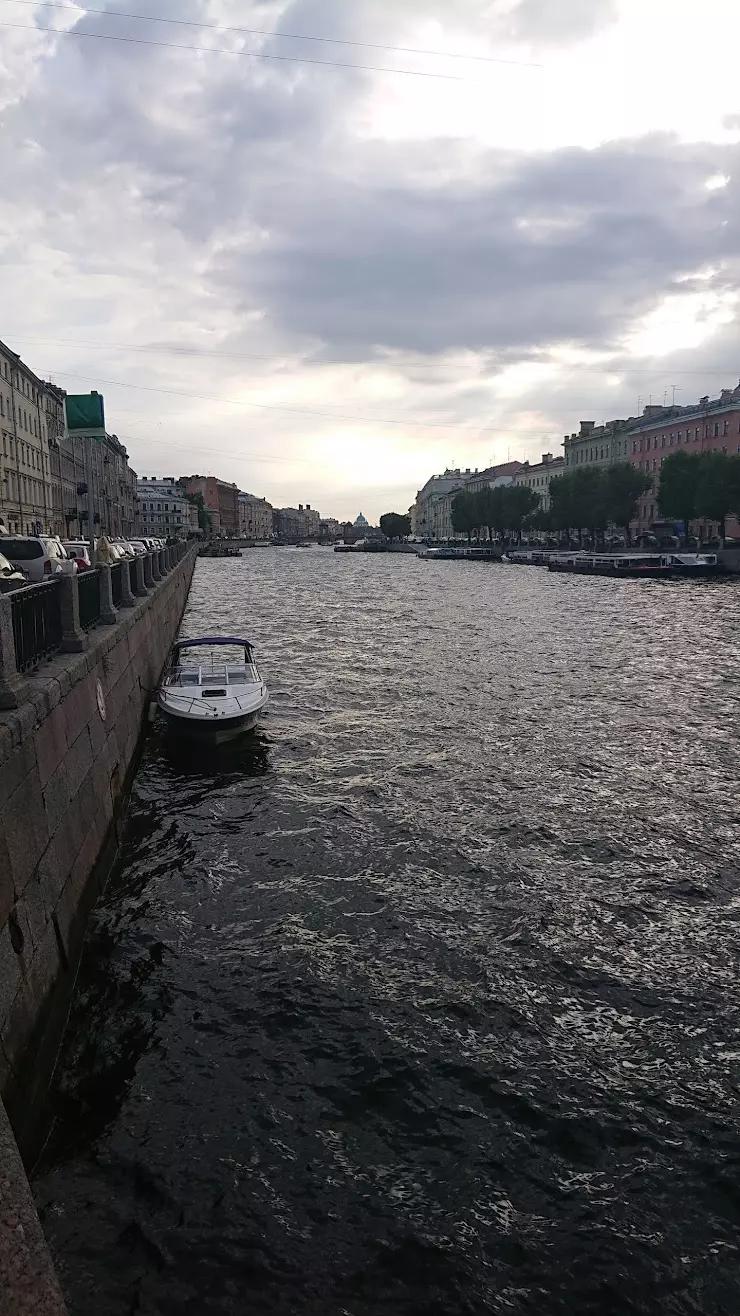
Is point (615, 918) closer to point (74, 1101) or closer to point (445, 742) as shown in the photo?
point (74, 1101)

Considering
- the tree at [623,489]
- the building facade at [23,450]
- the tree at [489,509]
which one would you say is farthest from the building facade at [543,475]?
the building facade at [23,450]

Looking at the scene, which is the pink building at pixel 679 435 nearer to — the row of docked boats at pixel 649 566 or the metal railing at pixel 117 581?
the row of docked boats at pixel 649 566

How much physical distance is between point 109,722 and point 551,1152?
8.48m

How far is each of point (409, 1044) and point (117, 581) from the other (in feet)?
50.4

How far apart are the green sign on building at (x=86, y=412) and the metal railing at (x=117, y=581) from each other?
3911 mm

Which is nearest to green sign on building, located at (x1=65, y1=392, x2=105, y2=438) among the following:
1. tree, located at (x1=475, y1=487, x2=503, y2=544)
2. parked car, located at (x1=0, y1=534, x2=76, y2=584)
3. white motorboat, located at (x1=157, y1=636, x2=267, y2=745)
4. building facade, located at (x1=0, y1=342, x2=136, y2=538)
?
parked car, located at (x1=0, y1=534, x2=76, y2=584)

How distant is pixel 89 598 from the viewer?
46.2ft

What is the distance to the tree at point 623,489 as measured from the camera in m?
96.4

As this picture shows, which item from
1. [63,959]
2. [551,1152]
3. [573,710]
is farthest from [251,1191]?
[573,710]

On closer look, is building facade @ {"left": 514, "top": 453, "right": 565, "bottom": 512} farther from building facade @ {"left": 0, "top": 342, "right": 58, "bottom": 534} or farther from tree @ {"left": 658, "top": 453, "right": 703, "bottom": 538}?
building facade @ {"left": 0, "top": 342, "right": 58, "bottom": 534}

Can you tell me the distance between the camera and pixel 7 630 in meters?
7.66

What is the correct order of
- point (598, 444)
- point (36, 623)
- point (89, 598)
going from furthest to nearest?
point (598, 444), point (89, 598), point (36, 623)

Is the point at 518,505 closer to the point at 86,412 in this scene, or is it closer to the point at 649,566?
the point at 649,566

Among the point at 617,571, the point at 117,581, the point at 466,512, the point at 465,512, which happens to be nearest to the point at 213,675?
the point at 117,581
